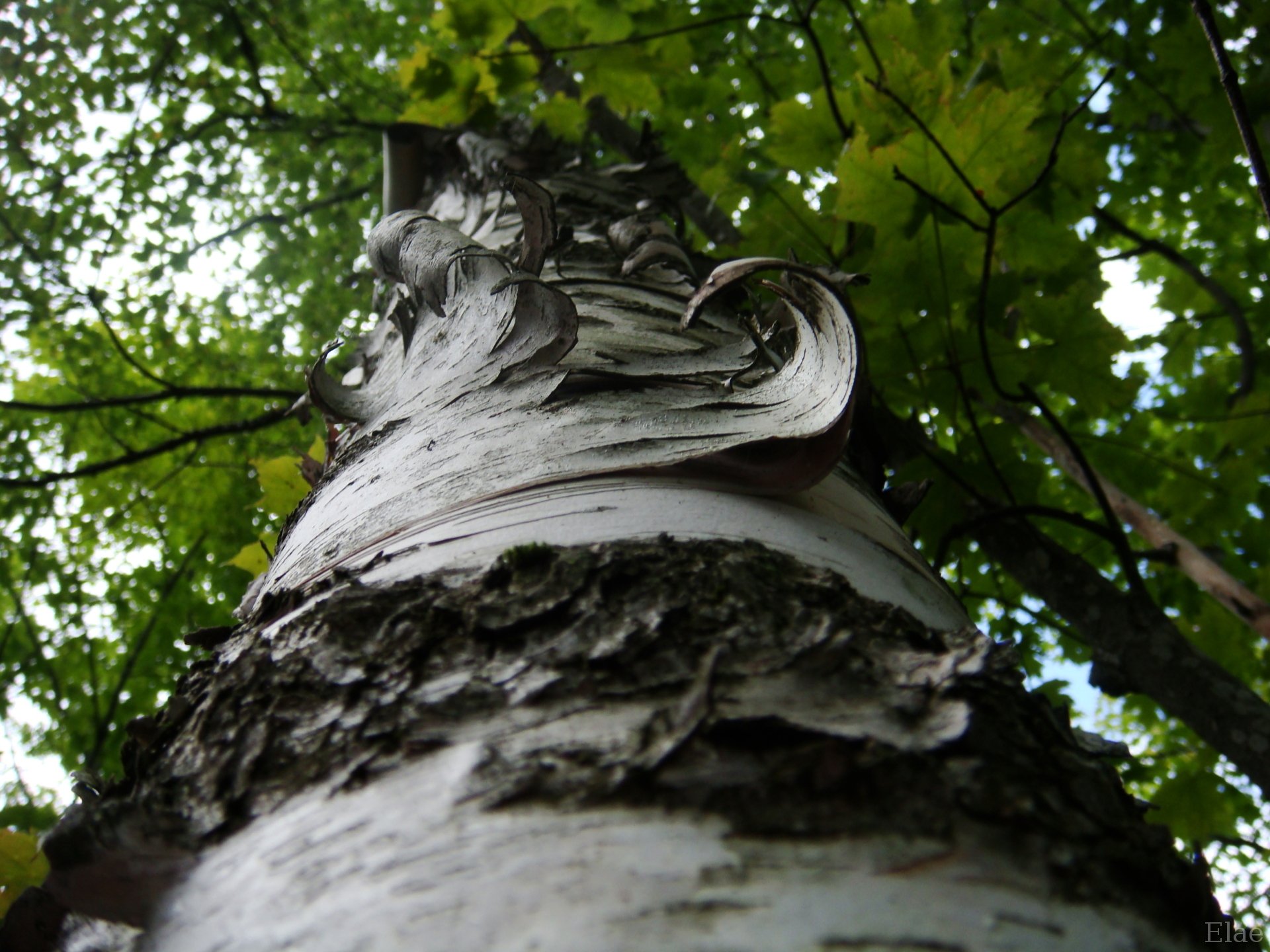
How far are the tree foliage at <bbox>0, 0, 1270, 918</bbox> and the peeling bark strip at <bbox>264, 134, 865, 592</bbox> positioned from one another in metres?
0.44

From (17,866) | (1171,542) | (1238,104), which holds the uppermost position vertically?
(1171,542)

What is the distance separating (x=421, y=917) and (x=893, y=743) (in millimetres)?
256

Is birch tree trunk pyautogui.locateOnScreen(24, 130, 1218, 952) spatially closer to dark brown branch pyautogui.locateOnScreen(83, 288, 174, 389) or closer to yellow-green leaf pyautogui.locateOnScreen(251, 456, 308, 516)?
yellow-green leaf pyautogui.locateOnScreen(251, 456, 308, 516)

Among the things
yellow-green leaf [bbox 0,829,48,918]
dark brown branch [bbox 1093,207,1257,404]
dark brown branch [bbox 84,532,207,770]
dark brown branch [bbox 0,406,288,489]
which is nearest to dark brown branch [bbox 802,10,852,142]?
dark brown branch [bbox 1093,207,1257,404]

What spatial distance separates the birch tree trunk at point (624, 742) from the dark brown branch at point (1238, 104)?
1.73 feet

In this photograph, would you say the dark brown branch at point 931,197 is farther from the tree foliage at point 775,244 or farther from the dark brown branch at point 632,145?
the dark brown branch at point 632,145

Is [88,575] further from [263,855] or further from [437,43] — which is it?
[263,855]

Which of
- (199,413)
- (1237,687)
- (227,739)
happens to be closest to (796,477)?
(227,739)

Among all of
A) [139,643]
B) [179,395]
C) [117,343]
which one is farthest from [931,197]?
[139,643]

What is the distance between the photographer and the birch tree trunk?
1.35 ft

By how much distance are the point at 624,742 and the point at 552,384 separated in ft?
1.74

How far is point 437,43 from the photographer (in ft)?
14.3

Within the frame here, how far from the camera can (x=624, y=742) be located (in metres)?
0.48

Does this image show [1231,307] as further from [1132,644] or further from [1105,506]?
[1132,644]
